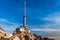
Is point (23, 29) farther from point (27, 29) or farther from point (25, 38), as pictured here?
point (25, 38)

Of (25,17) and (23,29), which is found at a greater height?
(25,17)

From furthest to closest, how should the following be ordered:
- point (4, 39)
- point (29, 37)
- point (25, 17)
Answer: point (25, 17), point (29, 37), point (4, 39)

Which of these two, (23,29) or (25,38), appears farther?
(23,29)

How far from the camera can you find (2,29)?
45.2m

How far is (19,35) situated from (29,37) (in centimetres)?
334

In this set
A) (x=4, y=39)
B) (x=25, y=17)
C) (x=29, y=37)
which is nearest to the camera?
(x=4, y=39)

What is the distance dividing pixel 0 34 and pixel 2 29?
3088 mm

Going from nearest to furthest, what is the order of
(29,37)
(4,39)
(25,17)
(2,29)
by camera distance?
(4,39)
(29,37)
(2,29)
(25,17)

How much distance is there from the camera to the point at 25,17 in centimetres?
4959

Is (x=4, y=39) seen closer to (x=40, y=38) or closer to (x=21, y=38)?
(x=21, y=38)

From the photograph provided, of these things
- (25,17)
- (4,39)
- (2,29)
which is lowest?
(4,39)

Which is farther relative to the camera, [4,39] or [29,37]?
[29,37]

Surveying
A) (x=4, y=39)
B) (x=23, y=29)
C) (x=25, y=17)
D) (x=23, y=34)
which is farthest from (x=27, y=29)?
(x=4, y=39)

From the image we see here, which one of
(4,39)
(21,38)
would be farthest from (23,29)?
(4,39)
